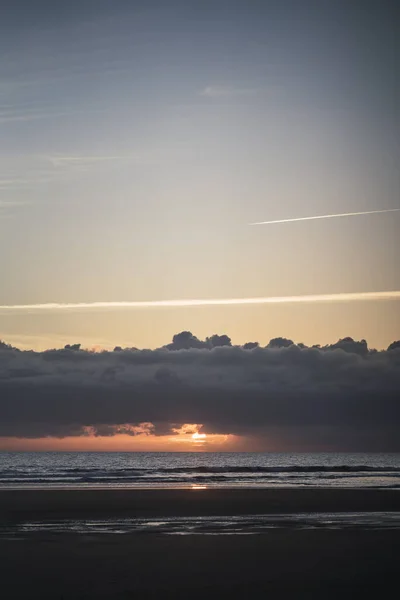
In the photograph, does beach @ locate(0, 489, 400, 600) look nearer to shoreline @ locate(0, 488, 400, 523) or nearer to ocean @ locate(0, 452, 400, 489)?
shoreline @ locate(0, 488, 400, 523)

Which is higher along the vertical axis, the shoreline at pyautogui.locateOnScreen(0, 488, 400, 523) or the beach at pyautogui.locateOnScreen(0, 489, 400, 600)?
the beach at pyautogui.locateOnScreen(0, 489, 400, 600)

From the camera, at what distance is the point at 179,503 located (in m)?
36.8

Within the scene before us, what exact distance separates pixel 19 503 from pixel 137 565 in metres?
19.6

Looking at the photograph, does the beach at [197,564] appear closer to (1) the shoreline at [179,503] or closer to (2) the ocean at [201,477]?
(1) the shoreline at [179,503]

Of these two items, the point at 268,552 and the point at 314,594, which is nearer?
the point at 314,594

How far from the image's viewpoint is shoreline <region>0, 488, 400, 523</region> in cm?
3166

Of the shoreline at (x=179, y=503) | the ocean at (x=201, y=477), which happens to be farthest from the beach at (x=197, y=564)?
the ocean at (x=201, y=477)

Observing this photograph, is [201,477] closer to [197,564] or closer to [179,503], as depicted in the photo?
[179,503]

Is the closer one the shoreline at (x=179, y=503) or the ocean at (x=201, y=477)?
the shoreline at (x=179, y=503)

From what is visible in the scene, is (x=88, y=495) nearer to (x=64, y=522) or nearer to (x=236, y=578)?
(x=64, y=522)

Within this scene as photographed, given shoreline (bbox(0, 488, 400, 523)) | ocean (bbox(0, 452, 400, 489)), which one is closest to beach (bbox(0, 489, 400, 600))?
shoreline (bbox(0, 488, 400, 523))

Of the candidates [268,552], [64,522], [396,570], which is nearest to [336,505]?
[64,522]

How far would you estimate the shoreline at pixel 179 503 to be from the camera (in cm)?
3166

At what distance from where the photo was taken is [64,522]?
2789 cm
